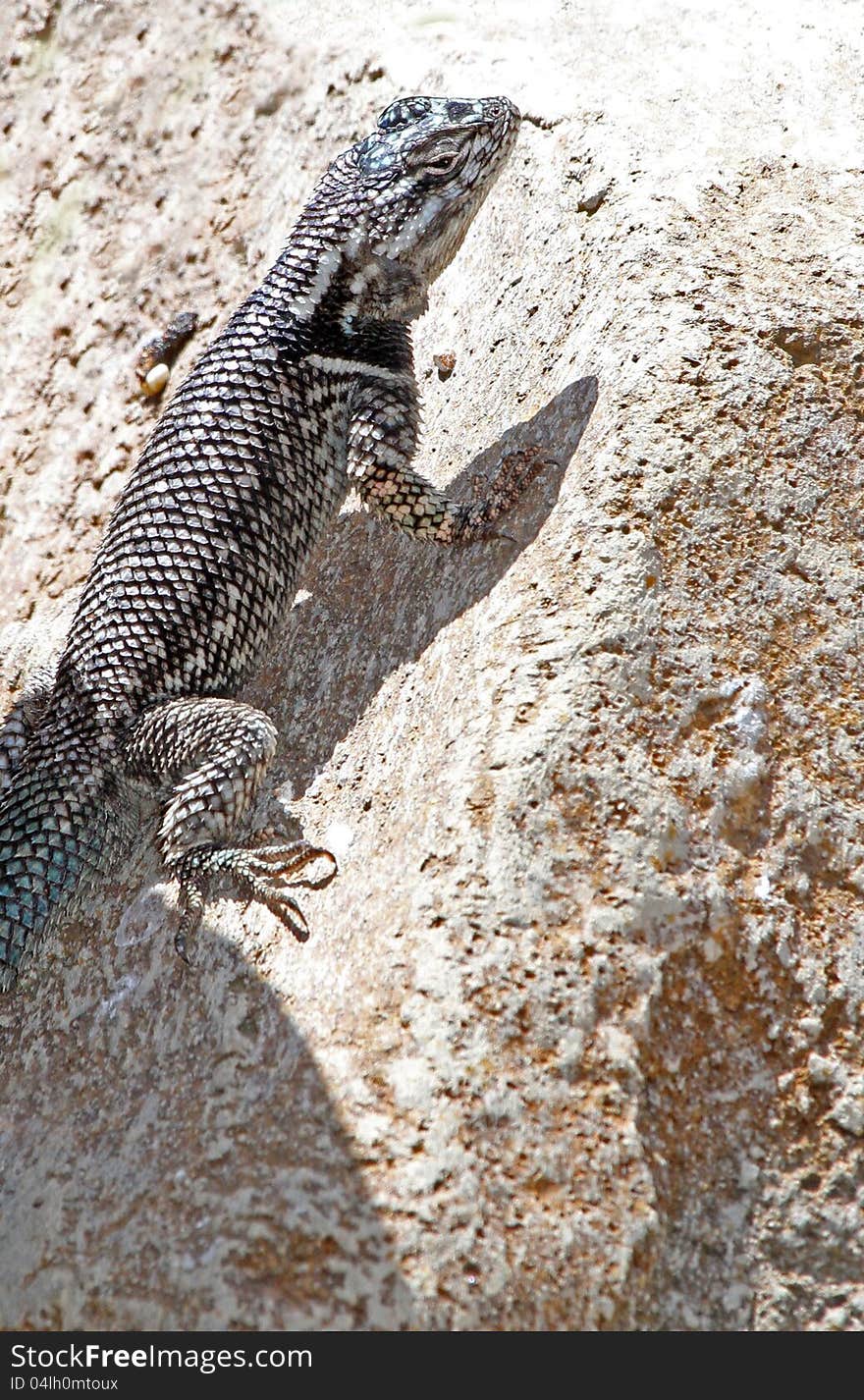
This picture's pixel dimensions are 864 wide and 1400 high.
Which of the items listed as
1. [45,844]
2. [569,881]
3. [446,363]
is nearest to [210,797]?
[45,844]

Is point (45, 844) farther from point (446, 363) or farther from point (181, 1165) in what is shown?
point (446, 363)

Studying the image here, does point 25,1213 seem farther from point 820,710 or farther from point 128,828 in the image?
point 820,710

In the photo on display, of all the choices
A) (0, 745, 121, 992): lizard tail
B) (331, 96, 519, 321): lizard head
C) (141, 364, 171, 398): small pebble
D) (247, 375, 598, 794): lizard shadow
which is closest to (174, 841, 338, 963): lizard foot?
(247, 375, 598, 794): lizard shadow

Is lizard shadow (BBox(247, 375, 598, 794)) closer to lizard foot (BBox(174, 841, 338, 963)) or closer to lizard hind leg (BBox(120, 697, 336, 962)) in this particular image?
lizard hind leg (BBox(120, 697, 336, 962))

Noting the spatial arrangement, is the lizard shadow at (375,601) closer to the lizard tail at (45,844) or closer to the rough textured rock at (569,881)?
the rough textured rock at (569,881)

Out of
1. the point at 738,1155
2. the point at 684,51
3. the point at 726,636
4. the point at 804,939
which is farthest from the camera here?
the point at 684,51

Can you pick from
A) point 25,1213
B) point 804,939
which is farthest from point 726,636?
point 25,1213

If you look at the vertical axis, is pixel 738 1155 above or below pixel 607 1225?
below
